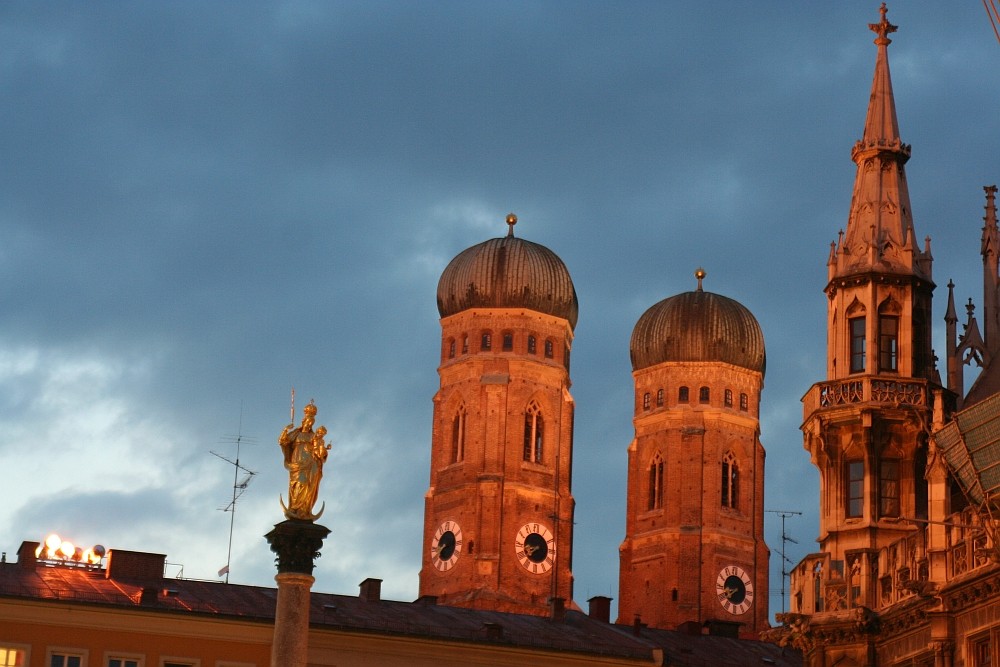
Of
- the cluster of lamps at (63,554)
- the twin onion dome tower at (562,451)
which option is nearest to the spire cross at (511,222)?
the twin onion dome tower at (562,451)

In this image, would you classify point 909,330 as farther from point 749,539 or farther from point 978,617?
point 749,539

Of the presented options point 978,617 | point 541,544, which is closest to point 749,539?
point 541,544

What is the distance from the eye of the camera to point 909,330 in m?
69.1

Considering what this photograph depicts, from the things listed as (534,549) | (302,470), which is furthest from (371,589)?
(534,549)

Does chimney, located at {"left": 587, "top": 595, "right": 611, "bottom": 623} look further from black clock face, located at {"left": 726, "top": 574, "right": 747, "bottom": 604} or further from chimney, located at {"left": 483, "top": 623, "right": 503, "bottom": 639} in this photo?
black clock face, located at {"left": 726, "top": 574, "right": 747, "bottom": 604}

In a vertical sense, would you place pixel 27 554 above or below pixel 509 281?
below

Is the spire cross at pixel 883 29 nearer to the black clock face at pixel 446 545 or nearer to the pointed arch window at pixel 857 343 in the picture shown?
the pointed arch window at pixel 857 343

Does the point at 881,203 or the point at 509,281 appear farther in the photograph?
the point at 509,281

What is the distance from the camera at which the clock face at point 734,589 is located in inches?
5984

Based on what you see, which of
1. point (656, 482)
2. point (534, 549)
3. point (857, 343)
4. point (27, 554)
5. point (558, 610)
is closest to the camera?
point (857, 343)

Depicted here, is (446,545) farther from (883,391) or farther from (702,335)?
(883,391)

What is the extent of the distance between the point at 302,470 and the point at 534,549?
8371 cm

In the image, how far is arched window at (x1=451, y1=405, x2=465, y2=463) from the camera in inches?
5969

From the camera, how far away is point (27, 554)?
269ft
